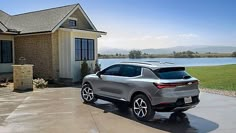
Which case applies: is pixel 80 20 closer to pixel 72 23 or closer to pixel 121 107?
pixel 72 23

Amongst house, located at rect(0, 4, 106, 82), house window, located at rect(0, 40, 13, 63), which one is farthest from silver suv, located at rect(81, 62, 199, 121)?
house window, located at rect(0, 40, 13, 63)

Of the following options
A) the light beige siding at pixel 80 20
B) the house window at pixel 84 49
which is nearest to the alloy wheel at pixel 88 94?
the house window at pixel 84 49

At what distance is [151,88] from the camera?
7.73m

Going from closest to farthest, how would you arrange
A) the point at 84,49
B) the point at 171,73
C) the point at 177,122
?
the point at 177,122 < the point at 171,73 < the point at 84,49

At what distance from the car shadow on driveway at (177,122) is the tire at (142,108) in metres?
0.17

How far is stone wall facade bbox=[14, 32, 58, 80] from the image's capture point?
60.2 ft

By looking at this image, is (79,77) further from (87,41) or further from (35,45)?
(35,45)

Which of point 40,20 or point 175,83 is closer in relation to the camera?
point 175,83

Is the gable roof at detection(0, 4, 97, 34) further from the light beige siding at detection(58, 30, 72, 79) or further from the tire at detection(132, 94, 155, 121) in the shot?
the tire at detection(132, 94, 155, 121)

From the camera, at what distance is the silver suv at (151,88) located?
7.58 meters

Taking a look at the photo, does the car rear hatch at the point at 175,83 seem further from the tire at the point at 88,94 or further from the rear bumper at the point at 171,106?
the tire at the point at 88,94

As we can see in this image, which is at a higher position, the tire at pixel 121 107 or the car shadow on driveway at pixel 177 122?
the tire at pixel 121 107

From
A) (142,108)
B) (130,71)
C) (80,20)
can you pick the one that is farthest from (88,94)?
(80,20)

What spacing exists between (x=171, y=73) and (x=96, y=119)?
2.58 meters
